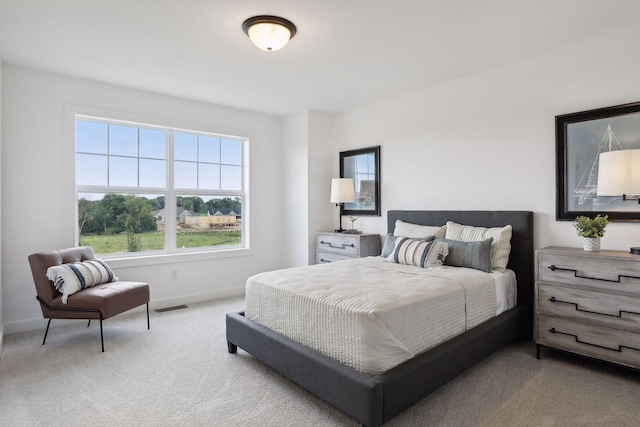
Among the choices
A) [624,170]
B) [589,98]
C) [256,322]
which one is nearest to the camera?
[624,170]

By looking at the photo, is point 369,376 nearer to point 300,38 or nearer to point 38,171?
point 300,38

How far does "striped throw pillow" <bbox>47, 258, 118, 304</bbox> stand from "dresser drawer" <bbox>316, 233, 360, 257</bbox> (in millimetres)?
2488

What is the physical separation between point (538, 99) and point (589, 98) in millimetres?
386

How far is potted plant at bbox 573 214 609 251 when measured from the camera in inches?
106

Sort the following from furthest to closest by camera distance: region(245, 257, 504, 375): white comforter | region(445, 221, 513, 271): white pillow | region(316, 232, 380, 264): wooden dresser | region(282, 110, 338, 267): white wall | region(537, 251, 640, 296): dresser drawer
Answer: region(282, 110, 338, 267): white wall → region(316, 232, 380, 264): wooden dresser → region(445, 221, 513, 271): white pillow → region(537, 251, 640, 296): dresser drawer → region(245, 257, 504, 375): white comforter

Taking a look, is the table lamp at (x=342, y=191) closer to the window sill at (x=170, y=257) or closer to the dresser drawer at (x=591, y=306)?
the window sill at (x=170, y=257)

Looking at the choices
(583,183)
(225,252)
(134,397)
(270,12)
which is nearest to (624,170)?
(583,183)

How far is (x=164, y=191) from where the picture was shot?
14.6ft

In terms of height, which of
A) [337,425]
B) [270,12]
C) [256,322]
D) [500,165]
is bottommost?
[337,425]

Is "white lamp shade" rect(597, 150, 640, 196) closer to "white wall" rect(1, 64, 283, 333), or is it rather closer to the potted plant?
the potted plant

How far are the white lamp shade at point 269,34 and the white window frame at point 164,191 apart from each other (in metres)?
2.20

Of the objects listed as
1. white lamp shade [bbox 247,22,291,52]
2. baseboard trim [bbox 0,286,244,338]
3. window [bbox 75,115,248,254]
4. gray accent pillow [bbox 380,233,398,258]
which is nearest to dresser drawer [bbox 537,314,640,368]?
gray accent pillow [bbox 380,233,398,258]

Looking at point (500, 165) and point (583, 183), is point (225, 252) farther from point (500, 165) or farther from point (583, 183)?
point (583, 183)

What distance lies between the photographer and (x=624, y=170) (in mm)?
2471
